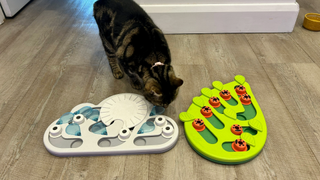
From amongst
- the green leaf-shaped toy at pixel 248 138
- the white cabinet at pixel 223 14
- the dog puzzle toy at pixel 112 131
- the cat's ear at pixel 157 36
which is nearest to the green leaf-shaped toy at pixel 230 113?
the green leaf-shaped toy at pixel 248 138

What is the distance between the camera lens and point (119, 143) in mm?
1080

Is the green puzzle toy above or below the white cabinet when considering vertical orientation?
below

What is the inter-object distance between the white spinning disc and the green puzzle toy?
0.23m

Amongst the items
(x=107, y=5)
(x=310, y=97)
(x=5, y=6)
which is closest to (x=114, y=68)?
(x=107, y=5)

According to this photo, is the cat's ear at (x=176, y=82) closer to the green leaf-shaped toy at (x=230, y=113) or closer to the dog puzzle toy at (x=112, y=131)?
the dog puzzle toy at (x=112, y=131)

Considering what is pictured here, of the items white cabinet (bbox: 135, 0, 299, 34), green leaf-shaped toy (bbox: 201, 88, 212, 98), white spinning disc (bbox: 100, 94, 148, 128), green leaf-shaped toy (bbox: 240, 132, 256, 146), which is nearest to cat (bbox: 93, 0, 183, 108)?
white spinning disc (bbox: 100, 94, 148, 128)

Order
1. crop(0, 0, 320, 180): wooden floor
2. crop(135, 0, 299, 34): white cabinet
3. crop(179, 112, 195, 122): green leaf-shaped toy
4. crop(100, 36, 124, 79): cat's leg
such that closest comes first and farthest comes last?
1. crop(0, 0, 320, 180): wooden floor
2. crop(179, 112, 195, 122): green leaf-shaped toy
3. crop(100, 36, 124, 79): cat's leg
4. crop(135, 0, 299, 34): white cabinet

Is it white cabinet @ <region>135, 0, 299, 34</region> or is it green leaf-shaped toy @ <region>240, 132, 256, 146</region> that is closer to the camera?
green leaf-shaped toy @ <region>240, 132, 256, 146</region>

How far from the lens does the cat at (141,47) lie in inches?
43.0

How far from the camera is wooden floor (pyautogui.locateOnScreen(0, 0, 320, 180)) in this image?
1.01 m

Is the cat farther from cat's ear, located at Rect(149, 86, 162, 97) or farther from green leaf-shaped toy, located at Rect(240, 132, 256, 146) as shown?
green leaf-shaped toy, located at Rect(240, 132, 256, 146)

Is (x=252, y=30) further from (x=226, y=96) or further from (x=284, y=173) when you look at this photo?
(x=284, y=173)

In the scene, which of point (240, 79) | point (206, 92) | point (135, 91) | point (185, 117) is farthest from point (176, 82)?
point (240, 79)

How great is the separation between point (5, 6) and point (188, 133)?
2232mm
